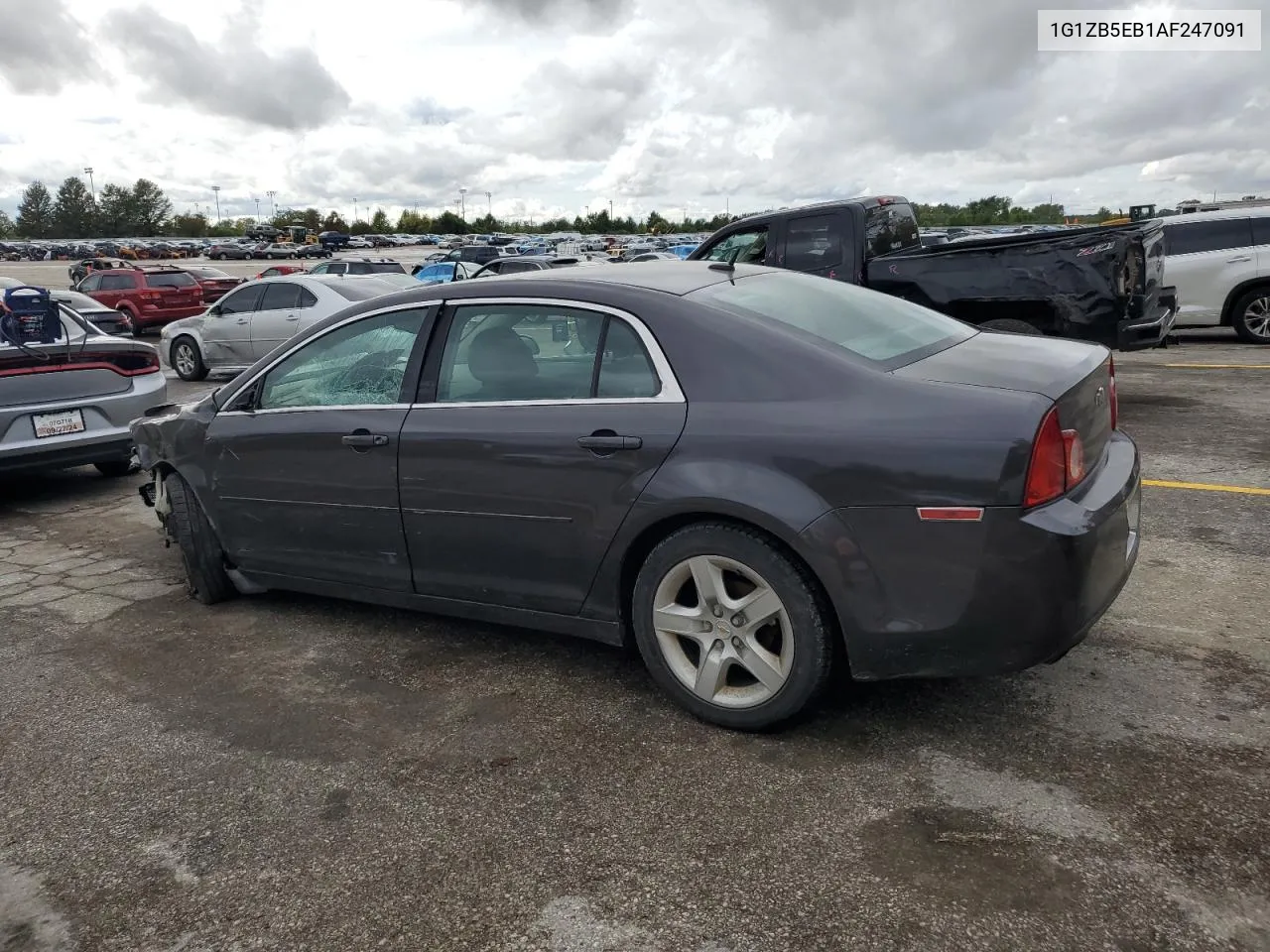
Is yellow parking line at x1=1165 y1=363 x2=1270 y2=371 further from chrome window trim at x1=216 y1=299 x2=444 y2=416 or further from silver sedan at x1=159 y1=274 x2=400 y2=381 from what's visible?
chrome window trim at x1=216 y1=299 x2=444 y2=416

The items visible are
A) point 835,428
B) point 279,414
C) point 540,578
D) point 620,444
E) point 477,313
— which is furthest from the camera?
point 279,414

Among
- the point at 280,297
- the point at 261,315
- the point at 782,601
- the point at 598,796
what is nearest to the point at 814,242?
the point at 782,601

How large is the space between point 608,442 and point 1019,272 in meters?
5.81

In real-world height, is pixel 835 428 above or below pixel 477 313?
below

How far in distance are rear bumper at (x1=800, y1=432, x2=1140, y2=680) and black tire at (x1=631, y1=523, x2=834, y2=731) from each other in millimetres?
83

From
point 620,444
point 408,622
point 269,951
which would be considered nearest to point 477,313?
point 620,444

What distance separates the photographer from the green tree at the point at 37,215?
13350 cm

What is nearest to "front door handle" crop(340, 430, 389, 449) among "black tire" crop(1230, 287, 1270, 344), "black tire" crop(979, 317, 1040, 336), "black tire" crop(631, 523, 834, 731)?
"black tire" crop(631, 523, 834, 731)

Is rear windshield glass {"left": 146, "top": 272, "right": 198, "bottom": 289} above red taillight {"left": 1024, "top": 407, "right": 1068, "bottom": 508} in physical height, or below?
above

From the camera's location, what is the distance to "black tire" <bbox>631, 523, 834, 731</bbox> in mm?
3047

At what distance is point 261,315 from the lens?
43.7 ft

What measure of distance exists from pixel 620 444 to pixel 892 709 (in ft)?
4.29

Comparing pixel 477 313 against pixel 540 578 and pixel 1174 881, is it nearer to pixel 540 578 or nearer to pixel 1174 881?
pixel 540 578

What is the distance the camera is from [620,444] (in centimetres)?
332
